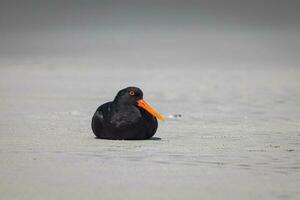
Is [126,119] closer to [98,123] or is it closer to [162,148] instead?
[98,123]

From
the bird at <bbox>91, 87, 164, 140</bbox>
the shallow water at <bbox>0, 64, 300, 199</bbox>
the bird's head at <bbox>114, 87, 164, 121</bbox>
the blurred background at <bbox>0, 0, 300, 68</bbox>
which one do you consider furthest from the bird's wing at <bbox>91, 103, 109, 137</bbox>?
the blurred background at <bbox>0, 0, 300, 68</bbox>

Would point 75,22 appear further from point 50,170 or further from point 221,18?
point 50,170

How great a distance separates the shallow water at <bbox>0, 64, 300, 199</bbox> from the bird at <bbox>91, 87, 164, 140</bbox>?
160mm

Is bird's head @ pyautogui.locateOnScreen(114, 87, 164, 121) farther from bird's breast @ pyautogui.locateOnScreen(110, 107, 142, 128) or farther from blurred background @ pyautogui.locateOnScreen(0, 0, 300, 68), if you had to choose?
blurred background @ pyautogui.locateOnScreen(0, 0, 300, 68)

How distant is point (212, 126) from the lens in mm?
13234

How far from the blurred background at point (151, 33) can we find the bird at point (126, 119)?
65.5 ft

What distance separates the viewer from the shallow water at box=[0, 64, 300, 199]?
8.02 meters

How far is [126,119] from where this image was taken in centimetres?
1124

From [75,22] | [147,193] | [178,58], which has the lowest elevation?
[147,193]

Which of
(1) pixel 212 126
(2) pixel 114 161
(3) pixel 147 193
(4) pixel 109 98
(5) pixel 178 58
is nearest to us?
(3) pixel 147 193

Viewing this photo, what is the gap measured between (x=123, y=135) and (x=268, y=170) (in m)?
2.64

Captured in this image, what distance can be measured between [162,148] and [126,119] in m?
0.93

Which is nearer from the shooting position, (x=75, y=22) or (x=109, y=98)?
(x=109, y=98)

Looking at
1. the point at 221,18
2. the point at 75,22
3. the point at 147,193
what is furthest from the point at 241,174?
the point at 221,18
